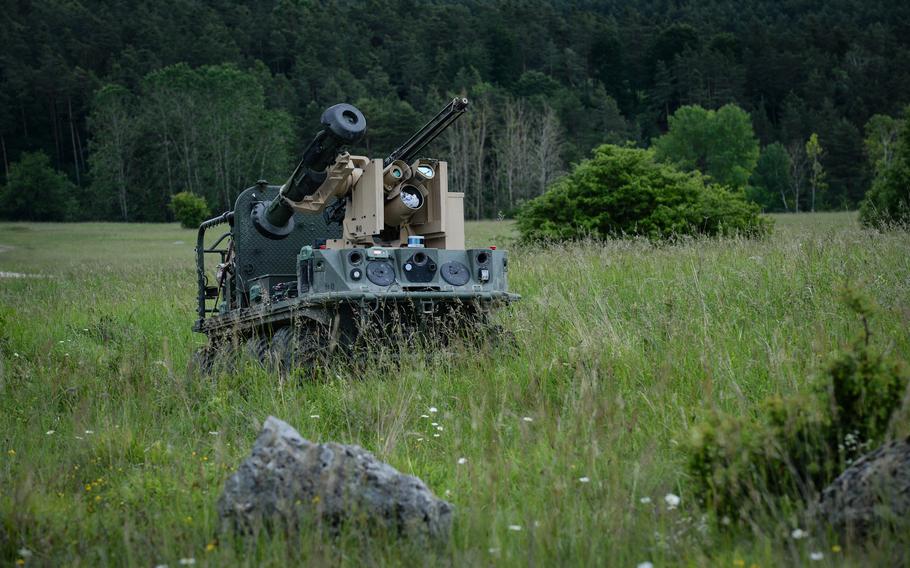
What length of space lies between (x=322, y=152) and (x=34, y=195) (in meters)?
75.2

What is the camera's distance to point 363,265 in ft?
26.3

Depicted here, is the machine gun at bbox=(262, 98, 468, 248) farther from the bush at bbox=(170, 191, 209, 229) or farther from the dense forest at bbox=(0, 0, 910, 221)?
the bush at bbox=(170, 191, 209, 229)

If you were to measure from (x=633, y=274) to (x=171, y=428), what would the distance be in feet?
23.0

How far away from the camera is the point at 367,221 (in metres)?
8.60

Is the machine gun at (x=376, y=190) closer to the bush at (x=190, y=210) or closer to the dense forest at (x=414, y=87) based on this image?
the dense forest at (x=414, y=87)

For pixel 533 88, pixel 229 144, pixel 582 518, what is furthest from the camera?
pixel 533 88

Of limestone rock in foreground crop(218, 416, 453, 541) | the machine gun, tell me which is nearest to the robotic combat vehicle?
the machine gun

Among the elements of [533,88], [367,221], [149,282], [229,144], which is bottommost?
[149,282]

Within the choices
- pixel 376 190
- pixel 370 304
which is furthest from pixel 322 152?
pixel 370 304

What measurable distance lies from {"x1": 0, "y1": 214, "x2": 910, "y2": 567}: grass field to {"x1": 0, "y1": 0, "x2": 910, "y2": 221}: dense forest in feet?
171

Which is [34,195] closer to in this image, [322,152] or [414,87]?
[414,87]

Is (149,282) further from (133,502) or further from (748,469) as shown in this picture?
(748,469)

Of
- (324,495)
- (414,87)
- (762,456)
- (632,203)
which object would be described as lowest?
(324,495)

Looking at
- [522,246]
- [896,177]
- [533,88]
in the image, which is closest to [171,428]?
[522,246]
